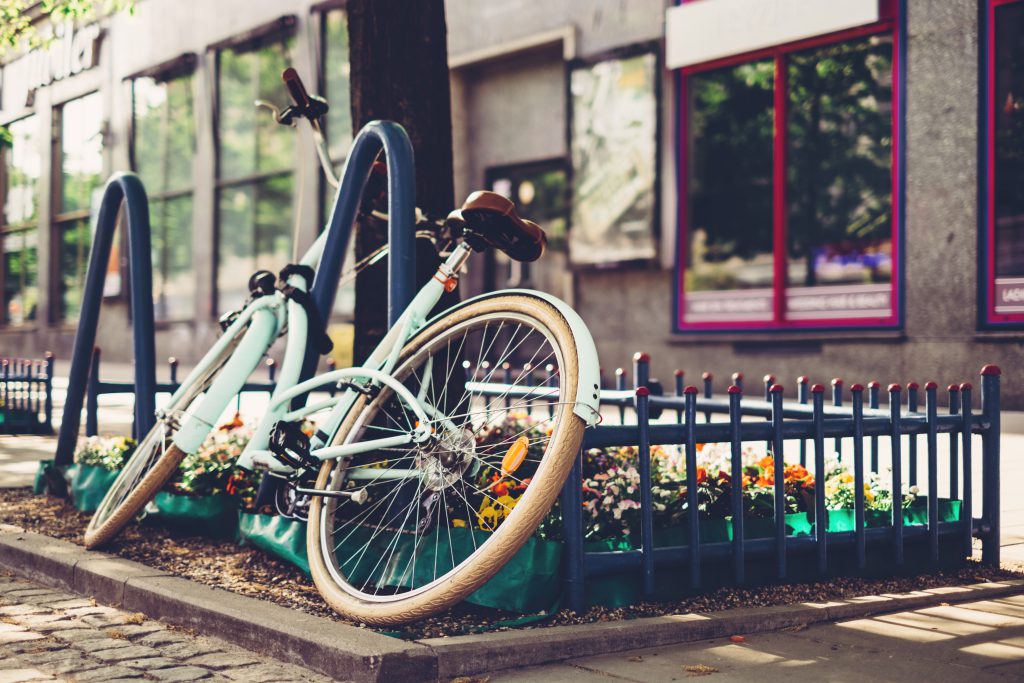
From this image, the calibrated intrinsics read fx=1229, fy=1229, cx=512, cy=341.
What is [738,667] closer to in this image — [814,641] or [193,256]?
[814,641]

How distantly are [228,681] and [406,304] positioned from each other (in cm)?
162

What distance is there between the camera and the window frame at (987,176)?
12414mm

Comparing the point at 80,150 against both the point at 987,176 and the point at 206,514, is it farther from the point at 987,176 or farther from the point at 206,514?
the point at 206,514

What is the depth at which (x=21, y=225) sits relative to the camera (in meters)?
31.4

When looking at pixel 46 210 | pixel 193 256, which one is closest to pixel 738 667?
pixel 193 256

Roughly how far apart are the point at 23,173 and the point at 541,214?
19025 millimetres

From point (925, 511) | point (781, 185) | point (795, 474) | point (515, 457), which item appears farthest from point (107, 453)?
point (781, 185)

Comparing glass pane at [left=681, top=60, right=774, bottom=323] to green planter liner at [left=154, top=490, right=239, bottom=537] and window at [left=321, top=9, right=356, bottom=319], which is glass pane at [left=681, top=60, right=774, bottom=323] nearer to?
window at [left=321, top=9, right=356, bottom=319]

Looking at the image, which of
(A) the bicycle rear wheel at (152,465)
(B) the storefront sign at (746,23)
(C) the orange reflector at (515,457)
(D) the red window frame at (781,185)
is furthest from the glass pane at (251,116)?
(C) the orange reflector at (515,457)

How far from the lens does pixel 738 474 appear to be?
446 centimetres

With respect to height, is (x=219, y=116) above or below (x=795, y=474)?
above

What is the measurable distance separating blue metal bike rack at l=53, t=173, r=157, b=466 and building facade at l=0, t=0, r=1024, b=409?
351 inches

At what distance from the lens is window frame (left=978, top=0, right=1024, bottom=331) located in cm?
1241

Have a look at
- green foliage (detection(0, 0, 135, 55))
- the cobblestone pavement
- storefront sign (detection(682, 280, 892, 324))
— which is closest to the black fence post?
the cobblestone pavement
